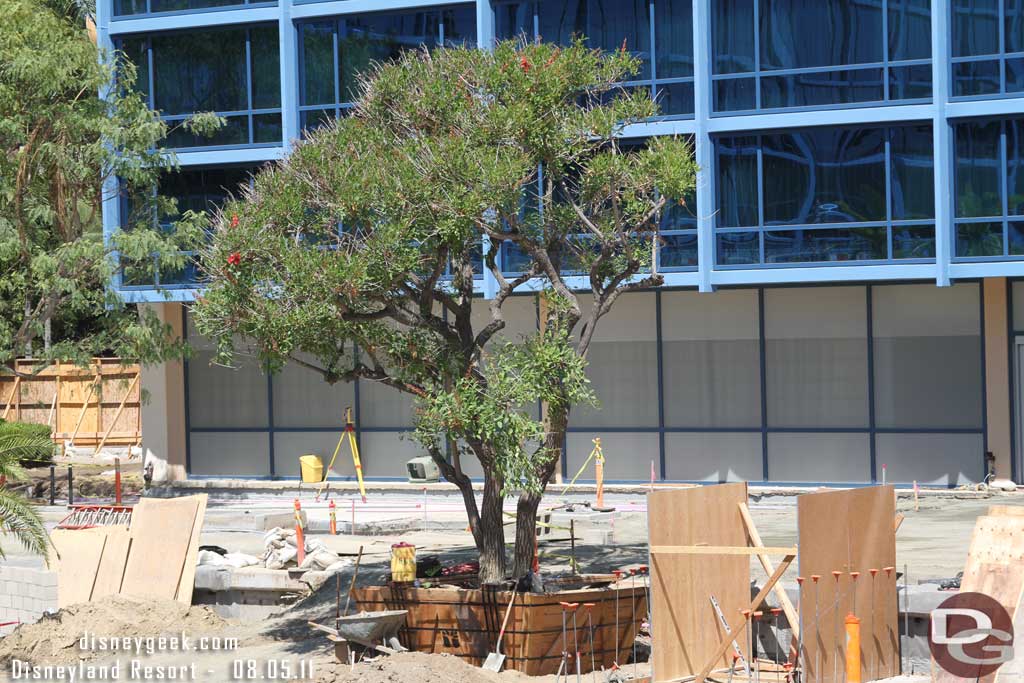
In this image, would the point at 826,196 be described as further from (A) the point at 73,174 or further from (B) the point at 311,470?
(A) the point at 73,174

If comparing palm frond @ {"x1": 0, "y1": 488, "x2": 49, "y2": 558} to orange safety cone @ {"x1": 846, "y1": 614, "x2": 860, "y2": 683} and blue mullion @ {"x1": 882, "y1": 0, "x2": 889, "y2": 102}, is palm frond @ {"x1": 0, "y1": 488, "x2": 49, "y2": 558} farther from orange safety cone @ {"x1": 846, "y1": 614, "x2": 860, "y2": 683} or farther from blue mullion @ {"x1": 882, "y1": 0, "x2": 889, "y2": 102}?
blue mullion @ {"x1": 882, "y1": 0, "x2": 889, "y2": 102}

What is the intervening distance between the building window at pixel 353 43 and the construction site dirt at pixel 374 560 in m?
8.57

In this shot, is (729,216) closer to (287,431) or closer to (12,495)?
(287,431)

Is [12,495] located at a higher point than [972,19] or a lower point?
lower

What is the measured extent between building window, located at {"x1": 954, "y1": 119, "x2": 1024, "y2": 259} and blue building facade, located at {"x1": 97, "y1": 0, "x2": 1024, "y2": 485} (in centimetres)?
4

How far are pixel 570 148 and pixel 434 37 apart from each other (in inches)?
513

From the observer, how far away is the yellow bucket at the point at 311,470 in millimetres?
30719

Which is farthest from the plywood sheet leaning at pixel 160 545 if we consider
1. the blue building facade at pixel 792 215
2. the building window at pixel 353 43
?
the building window at pixel 353 43

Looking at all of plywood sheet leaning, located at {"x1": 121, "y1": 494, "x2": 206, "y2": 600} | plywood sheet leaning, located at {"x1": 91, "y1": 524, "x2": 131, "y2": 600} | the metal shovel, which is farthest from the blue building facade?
the metal shovel

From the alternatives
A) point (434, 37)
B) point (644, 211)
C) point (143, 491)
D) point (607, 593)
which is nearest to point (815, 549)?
point (607, 593)

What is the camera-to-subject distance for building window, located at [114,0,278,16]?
100 ft

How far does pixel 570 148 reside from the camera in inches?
677

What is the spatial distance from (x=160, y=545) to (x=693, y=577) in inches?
361

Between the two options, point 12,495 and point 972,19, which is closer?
point 12,495
